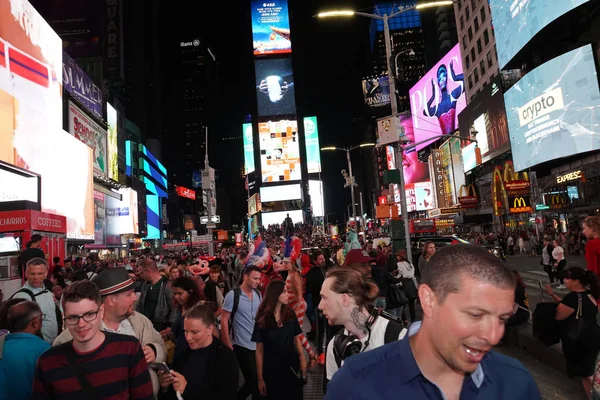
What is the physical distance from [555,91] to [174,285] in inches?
1306

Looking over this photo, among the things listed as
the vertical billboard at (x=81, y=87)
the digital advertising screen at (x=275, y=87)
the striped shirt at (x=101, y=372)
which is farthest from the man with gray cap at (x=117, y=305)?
the digital advertising screen at (x=275, y=87)

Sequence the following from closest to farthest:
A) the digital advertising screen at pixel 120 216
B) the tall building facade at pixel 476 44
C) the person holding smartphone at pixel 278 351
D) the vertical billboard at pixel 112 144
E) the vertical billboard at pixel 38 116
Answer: the person holding smartphone at pixel 278 351 → the vertical billboard at pixel 38 116 → the tall building facade at pixel 476 44 → the vertical billboard at pixel 112 144 → the digital advertising screen at pixel 120 216

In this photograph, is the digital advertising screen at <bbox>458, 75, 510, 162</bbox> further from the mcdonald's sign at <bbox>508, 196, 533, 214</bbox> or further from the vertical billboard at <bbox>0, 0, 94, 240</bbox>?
the vertical billboard at <bbox>0, 0, 94, 240</bbox>

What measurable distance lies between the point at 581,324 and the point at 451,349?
4569 millimetres

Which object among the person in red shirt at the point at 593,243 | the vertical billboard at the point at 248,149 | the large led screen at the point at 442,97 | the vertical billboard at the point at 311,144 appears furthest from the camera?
the vertical billboard at the point at 248,149

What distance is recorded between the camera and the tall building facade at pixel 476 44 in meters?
52.2

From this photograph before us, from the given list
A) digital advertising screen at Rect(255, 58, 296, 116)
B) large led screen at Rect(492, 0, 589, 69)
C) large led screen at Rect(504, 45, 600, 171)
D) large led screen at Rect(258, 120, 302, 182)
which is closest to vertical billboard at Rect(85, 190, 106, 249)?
large led screen at Rect(258, 120, 302, 182)

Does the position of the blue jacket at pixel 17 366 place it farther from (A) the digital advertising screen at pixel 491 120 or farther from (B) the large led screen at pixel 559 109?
(A) the digital advertising screen at pixel 491 120

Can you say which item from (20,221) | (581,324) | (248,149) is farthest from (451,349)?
(248,149)

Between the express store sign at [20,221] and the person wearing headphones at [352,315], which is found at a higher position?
the express store sign at [20,221]

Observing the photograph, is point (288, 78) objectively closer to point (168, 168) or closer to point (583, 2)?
point (168, 168)

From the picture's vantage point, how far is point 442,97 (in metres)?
65.1

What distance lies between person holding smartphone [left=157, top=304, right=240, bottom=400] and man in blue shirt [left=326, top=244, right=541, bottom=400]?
2.37 m

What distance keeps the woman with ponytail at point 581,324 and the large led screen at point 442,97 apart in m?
53.8
